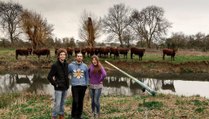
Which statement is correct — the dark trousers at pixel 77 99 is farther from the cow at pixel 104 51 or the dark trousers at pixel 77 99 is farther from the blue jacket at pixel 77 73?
the cow at pixel 104 51

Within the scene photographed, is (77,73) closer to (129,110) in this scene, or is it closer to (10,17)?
(129,110)

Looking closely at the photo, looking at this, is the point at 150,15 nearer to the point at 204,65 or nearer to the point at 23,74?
the point at 204,65

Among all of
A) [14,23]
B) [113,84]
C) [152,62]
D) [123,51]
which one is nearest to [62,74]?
[113,84]

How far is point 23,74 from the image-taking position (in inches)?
1140

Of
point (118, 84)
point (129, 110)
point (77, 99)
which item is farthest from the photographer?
point (118, 84)

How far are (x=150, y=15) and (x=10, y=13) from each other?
27.0m

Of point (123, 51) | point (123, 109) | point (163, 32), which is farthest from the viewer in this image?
point (163, 32)

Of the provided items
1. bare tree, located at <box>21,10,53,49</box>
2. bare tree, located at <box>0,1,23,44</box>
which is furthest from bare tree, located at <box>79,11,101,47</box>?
bare tree, located at <box>0,1,23,44</box>

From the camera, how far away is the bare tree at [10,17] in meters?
65.1

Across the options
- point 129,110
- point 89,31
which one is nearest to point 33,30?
point 89,31

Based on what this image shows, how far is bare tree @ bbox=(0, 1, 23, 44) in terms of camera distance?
65.1 meters

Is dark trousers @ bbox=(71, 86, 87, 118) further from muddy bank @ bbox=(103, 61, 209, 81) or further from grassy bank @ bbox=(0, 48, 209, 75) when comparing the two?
grassy bank @ bbox=(0, 48, 209, 75)

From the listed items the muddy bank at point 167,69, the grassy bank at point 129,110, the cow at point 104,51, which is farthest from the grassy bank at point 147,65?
the grassy bank at point 129,110

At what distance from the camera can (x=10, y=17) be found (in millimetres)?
66125
